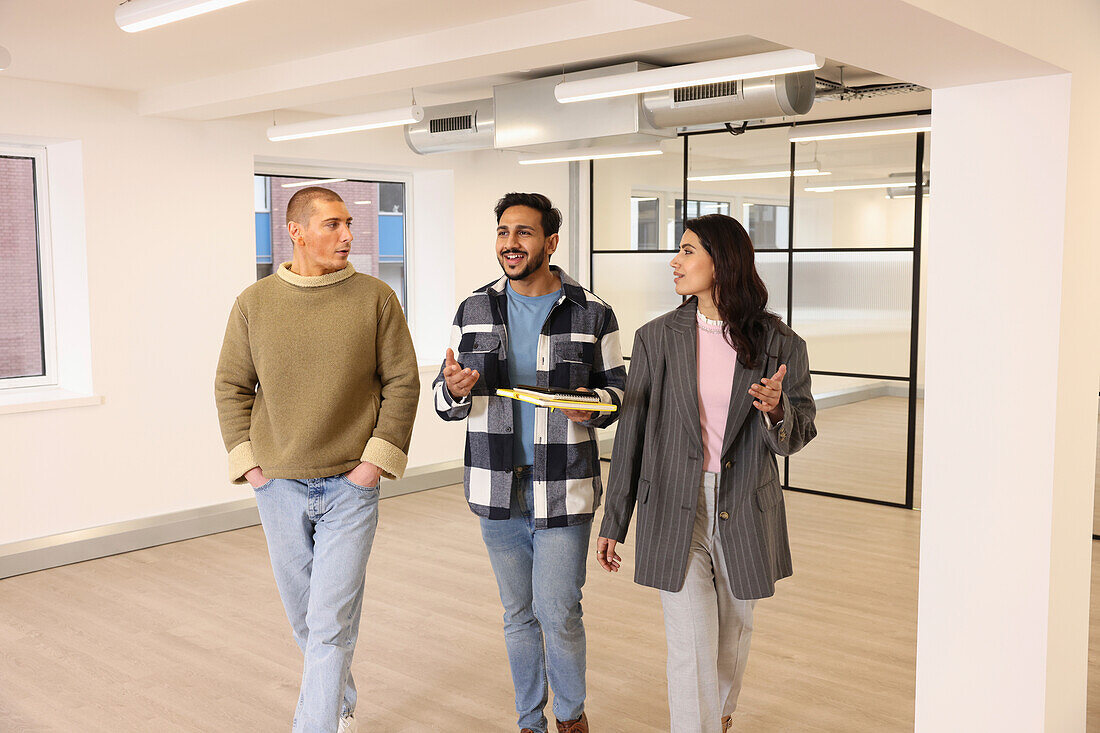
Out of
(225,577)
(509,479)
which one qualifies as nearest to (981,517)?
(509,479)

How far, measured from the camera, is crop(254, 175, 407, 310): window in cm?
632

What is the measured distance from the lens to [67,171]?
16.9ft

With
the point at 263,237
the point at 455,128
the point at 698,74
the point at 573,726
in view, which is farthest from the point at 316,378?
the point at 263,237

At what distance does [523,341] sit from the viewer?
2.78m

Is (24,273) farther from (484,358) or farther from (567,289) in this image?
(567,289)

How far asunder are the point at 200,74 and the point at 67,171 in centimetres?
97

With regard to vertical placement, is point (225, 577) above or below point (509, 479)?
below

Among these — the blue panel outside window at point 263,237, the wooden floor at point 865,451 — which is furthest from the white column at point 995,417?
the blue panel outside window at point 263,237

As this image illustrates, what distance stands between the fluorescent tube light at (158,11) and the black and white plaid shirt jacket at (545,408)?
113 cm

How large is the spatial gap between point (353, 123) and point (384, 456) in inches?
108

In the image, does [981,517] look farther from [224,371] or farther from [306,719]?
[224,371]

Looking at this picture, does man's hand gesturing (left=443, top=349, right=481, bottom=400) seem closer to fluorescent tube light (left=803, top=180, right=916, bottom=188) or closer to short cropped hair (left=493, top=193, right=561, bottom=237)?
short cropped hair (left=493, top=193, right=561, bottom=237)

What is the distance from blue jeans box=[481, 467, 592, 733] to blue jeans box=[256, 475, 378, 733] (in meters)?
0.38

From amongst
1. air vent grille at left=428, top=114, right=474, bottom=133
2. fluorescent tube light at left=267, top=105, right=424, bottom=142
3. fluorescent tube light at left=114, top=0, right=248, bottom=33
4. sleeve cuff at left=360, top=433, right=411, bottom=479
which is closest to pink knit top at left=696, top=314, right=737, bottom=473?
sleeve cuff at left=360, top=433, right=411, bottom=479
